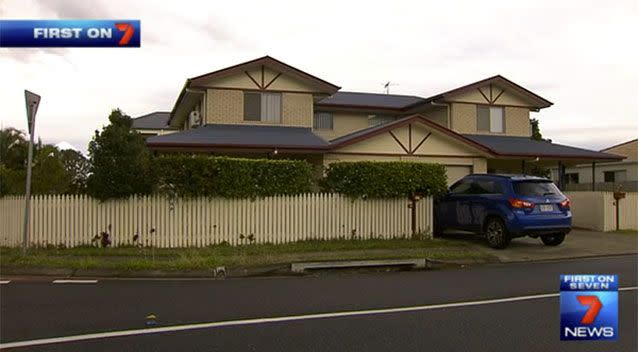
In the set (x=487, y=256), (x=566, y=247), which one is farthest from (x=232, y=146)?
(x=566, y=247)

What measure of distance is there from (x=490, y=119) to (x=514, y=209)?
509 inches

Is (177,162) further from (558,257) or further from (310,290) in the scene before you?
(558,257)

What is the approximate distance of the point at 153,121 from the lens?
122 feet

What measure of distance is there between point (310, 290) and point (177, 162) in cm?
550

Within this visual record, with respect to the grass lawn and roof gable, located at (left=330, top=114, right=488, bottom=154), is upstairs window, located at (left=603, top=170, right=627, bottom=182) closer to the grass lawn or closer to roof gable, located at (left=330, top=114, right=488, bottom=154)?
roof gable, located at (left=330, top=114, right=488, bottom=154)

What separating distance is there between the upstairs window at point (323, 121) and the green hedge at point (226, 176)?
11.9 m

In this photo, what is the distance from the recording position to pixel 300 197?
14.0m

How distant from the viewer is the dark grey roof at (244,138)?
717 inches

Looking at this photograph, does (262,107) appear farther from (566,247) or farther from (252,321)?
(252,321)

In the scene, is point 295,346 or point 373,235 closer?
point 295,346

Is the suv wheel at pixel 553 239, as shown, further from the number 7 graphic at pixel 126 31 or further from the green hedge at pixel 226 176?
the number 7 graphic at pixel 126 31

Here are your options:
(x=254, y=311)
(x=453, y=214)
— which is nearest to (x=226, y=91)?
(x=453, y=214)

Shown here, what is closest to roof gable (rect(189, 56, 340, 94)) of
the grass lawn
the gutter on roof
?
the gutter on roof

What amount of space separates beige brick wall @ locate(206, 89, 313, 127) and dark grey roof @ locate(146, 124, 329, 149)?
29 centimetres
